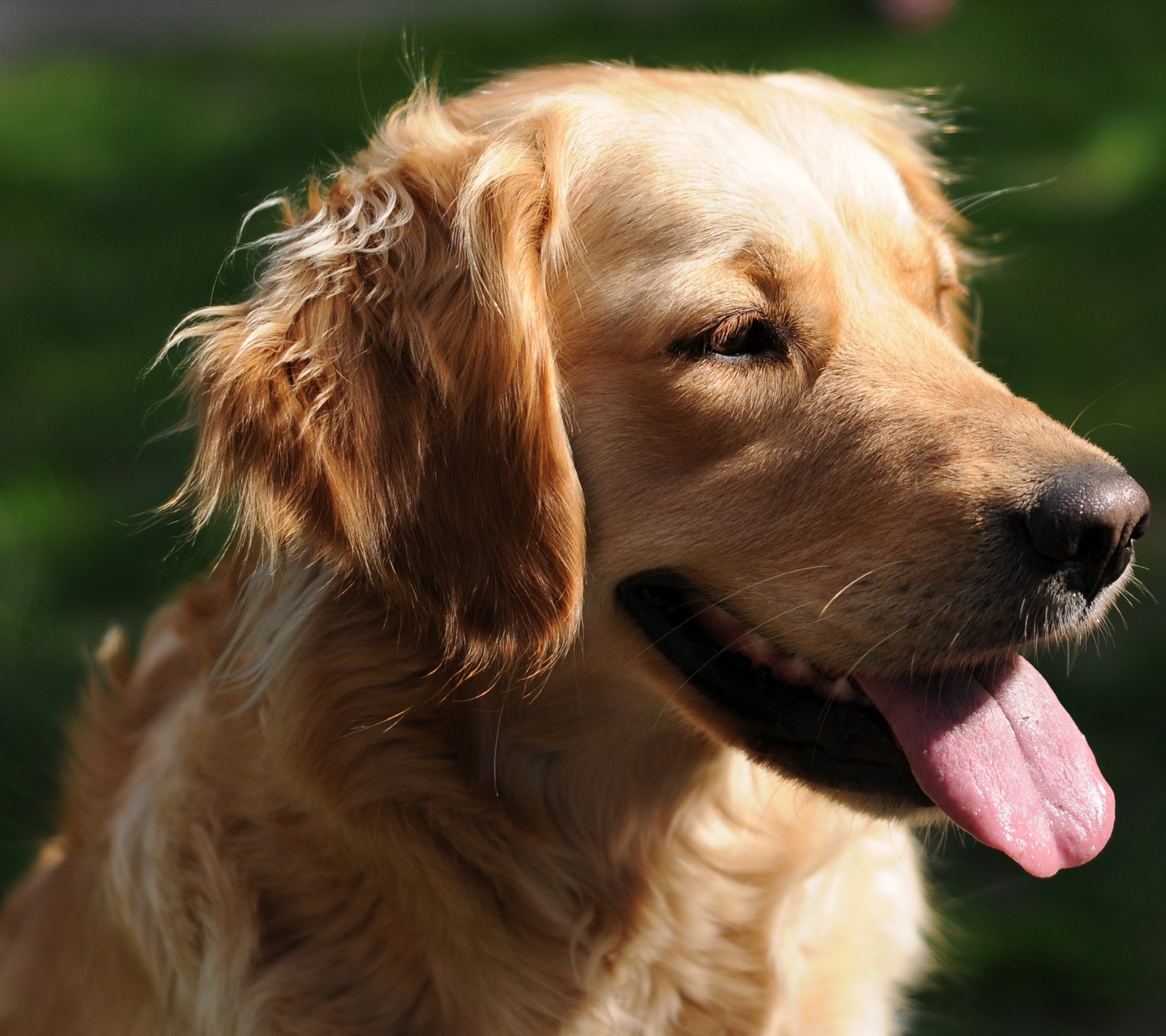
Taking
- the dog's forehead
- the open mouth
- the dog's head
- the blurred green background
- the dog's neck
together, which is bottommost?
the blurred green background

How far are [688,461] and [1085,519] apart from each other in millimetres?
651

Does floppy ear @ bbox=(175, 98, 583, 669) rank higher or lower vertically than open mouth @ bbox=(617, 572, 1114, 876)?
higher

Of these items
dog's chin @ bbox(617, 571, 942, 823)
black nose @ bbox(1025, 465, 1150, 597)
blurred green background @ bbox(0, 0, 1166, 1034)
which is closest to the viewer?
black nose @ bbox(1025, 465, 1150, 597)

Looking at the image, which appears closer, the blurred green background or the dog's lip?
the dog's lip

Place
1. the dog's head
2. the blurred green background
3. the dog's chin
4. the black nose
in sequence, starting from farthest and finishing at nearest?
the blurred green background, the dog's chin, the dog's head, the black nose

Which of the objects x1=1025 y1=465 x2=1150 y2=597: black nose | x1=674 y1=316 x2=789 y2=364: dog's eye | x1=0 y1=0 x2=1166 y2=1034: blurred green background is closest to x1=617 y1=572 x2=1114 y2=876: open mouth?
x1=1025 y1=465 x2=1150 y2=597: black nose

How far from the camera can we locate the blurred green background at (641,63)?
349cm

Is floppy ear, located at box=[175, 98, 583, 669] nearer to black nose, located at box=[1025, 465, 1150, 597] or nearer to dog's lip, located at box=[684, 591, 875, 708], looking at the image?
dog's lip, located at box=[684, 591, 875, 708]

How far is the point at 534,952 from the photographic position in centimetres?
240

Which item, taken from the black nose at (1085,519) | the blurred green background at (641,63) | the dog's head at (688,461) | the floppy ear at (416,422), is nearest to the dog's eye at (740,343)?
the dog's head at (688,461)

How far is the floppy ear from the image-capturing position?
2.17 metres

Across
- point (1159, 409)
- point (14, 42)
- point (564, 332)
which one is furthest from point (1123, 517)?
point (14, 42)

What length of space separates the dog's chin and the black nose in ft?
1.43

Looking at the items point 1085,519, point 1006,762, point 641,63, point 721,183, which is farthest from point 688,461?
point 641,63
